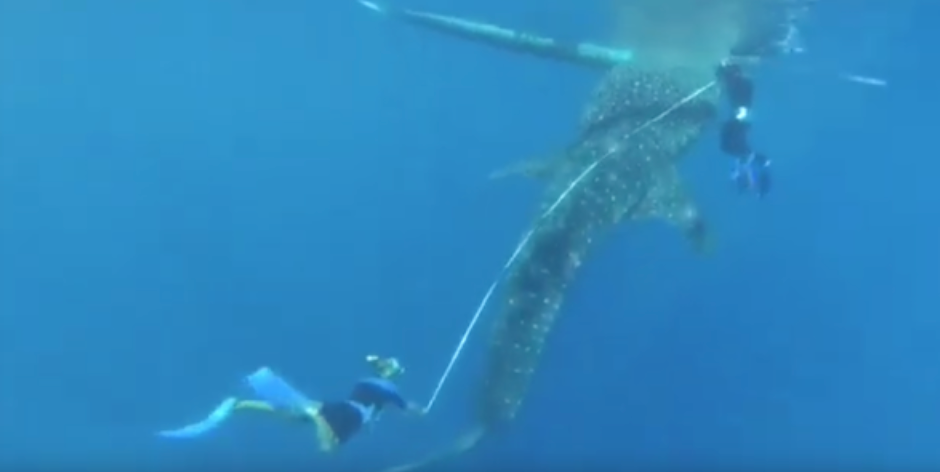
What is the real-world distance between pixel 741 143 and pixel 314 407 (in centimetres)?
Result: 339

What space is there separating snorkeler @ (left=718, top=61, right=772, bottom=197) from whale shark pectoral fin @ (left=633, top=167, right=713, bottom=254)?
0.90m

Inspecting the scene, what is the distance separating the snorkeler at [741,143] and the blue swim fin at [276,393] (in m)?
3.02

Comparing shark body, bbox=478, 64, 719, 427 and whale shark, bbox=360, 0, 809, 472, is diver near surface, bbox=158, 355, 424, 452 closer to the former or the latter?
whale shark, bbox=360, 0, 809, 472

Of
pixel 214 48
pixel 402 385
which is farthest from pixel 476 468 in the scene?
pixel 214 48

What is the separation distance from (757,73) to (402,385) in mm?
5436

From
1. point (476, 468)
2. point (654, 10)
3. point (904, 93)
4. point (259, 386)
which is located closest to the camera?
point (259, 386)

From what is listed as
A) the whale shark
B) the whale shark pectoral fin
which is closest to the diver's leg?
the whale shark

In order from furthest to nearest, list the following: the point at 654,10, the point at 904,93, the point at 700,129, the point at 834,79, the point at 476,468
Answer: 1. the point at 904,93
2. the point at 834,79
3. the point at 654,10
4. the point at 476,468
5. the point at 700,129

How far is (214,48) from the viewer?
18.4 meters

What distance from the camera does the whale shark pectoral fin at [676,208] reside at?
9.11 metres

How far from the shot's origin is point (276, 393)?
5.60 m

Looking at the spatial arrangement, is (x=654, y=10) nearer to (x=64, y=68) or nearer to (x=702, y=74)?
(x=702, y=74)

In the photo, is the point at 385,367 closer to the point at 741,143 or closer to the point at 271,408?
the point at 271,408

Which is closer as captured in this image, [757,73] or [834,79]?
[757,73]
